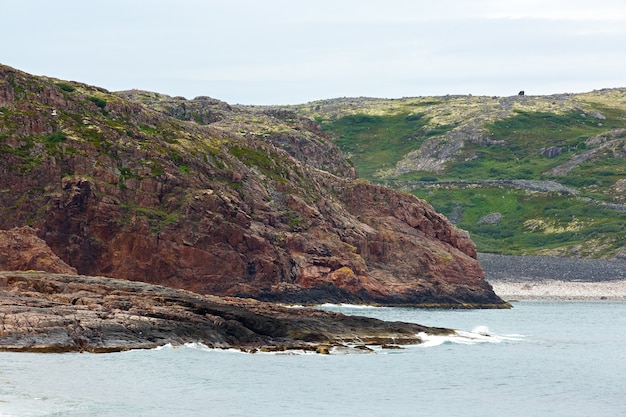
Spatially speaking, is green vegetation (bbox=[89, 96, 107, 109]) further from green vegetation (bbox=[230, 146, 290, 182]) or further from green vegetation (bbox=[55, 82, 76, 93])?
green vegetation (bbox=[230, 146, 290, 182])

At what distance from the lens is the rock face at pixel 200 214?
136 metres

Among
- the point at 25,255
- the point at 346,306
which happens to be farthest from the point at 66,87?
the point at 346,306

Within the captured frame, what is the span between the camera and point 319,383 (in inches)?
3017

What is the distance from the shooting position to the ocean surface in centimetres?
6506

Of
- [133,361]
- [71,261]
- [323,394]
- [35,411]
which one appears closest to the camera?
[35,411]

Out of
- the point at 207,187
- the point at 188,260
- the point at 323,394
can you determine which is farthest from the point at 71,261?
the point at 323,394

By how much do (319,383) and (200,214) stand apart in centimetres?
6961

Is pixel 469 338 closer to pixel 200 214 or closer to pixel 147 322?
pixel 147 322

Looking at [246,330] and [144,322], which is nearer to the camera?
[144,322]

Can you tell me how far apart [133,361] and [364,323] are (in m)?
30.5

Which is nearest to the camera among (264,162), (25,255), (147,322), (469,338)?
(147,322)

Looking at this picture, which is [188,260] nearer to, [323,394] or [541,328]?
[541,328]

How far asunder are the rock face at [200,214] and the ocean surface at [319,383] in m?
44.0

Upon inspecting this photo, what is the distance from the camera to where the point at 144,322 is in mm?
84500
